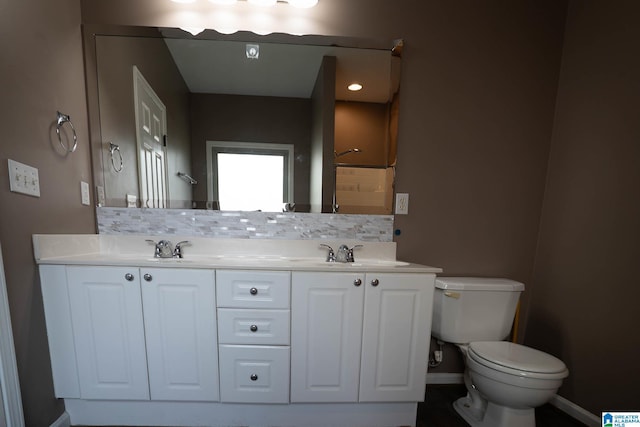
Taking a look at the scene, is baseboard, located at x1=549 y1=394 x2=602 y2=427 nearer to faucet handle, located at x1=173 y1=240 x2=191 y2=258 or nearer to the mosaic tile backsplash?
the mosaic tile backsplash

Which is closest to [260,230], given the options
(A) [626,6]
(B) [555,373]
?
(B) [555,373]

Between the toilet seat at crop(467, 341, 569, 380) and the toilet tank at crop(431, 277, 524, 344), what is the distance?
94 millimetres

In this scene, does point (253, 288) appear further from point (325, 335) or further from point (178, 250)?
point (178, 250)

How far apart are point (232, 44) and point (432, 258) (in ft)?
5.63

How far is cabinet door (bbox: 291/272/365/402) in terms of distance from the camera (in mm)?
1066

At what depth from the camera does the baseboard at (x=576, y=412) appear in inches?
45.7

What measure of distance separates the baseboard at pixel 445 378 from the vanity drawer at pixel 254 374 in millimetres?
947

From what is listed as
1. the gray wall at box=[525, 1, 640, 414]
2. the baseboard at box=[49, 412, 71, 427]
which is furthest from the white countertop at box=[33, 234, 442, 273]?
the gray wall at box=[525, 1, 640, 414]

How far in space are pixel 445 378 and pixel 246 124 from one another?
200 cm

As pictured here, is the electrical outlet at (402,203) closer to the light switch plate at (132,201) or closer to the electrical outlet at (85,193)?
the light switch plate at (132,201)

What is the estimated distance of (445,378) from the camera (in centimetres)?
147

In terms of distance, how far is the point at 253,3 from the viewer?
1.28 metres

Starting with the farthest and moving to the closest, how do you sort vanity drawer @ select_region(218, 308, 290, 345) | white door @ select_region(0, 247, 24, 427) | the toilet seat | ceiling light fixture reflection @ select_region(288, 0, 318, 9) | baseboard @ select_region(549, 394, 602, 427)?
ceiling light fixture reflection @ select_region(288, 0, 318, 9)
baseboard @ select_region(549, 394, 602, 427)
vanity drawer @ select_region(218, 308, 290, 345)
the toilet seat
white door @ select_region(0, 247, 24, 427)

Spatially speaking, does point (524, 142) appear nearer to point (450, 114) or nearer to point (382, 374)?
point (450, 114)
